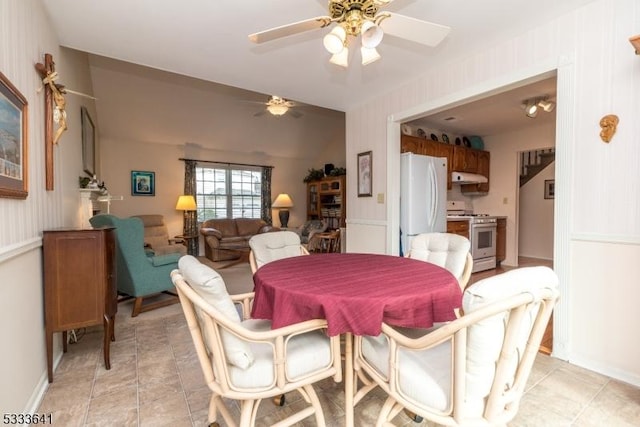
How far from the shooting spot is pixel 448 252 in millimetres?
2016

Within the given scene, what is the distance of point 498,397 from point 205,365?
1071 millimetres

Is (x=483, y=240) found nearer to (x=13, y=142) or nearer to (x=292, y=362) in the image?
(x=292, y=362)

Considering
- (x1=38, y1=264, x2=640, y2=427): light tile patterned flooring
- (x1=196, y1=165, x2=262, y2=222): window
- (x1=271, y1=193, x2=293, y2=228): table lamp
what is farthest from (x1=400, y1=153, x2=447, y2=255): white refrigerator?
(x1=196, y1=165, x2=262, y2=222): window

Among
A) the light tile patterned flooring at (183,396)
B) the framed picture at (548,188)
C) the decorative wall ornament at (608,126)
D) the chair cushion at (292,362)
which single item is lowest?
the light tile patterned flooring at (183,396)

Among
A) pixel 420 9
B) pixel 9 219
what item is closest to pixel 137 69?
pixel 9 219

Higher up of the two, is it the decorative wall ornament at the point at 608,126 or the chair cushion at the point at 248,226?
the decorative wall ornament at the point at 608,126

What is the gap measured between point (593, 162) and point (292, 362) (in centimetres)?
228

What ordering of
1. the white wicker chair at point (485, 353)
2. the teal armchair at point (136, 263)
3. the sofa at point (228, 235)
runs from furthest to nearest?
the sofa at point (228, 235) < the teal armchair at point (136, 263) < the white wicker chair at point (485, 353)

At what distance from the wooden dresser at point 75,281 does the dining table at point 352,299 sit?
1280 millimetres

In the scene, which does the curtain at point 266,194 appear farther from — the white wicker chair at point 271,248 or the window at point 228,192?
the white wicker chair at point 271,248

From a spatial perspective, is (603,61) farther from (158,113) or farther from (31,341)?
(158,113)

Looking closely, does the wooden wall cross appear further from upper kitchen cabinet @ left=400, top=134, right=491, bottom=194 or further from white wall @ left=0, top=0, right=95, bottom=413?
upper kitchen cabinet @ left=400, top=134, right=491, bottom=194

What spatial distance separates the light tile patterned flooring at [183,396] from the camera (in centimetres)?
154

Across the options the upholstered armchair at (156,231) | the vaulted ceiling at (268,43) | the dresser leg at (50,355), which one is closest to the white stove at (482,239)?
the vaulted ceiling at (268,43)
